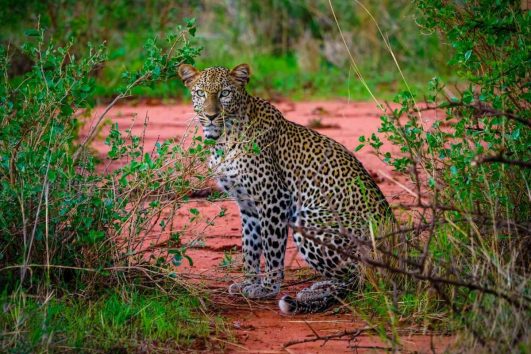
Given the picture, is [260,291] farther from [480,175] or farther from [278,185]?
[480,175]

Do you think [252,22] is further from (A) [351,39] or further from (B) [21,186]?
(B) [21,186]

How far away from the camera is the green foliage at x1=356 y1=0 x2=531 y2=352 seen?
5086mm

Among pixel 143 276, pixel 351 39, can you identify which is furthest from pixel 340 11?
pixel 143 276

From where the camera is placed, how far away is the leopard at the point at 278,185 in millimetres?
6633

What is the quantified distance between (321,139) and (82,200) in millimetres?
2011

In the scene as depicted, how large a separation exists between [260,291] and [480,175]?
1.72m

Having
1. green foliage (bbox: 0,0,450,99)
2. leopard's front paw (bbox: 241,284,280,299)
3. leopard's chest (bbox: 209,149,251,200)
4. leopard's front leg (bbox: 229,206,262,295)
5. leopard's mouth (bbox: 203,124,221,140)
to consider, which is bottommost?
leopard's front paw (bbox: 241,284,280,299)

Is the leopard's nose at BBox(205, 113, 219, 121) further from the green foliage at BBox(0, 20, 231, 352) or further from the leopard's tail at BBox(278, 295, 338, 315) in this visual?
the leopard's tail at BBox(278, 295, 338, 315)

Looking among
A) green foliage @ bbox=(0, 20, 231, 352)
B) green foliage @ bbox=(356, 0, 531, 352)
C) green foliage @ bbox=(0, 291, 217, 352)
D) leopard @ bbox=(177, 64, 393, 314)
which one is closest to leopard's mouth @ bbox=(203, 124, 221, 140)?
leopard @ bbox=(177, 64, 393, 314)

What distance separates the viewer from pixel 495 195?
19.0 feet

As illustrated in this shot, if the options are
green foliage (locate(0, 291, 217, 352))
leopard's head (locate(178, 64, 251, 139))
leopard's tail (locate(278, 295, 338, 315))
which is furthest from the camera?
leopard's head (locate(178, 64, 251, 139))

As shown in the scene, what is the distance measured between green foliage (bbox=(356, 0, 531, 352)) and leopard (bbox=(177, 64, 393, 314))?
49 centimetres

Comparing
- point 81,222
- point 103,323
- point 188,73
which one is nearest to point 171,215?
point 81,222

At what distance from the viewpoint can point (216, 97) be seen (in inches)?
281
